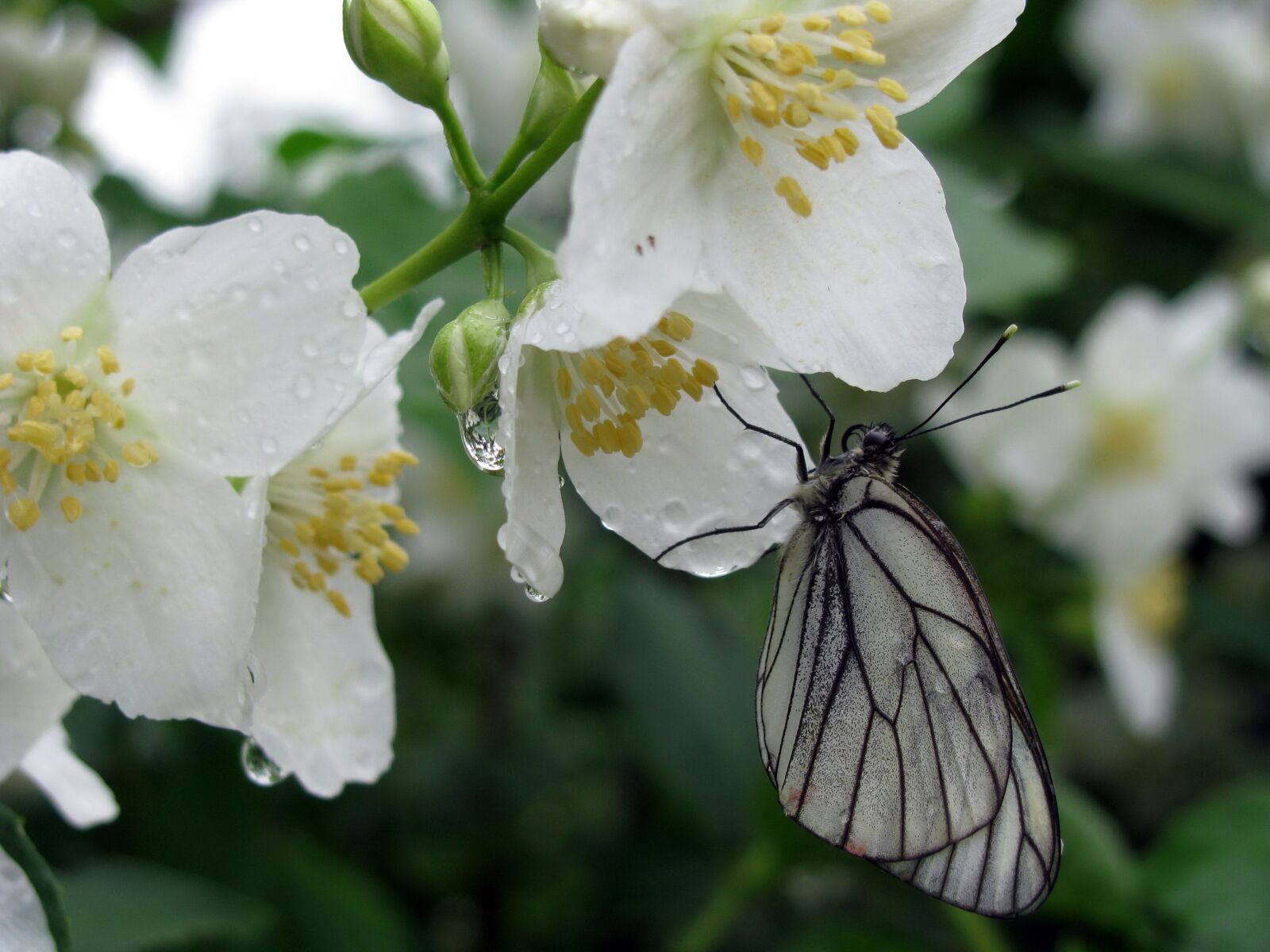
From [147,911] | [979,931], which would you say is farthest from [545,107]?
[979,931]

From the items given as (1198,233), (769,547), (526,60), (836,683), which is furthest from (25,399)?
(1198,233)

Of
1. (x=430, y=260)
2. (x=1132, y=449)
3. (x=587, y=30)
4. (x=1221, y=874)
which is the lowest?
(x=1221, y=874)

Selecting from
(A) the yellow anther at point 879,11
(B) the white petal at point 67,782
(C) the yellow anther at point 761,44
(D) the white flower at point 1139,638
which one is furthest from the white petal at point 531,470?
(D) the white flower at point 1139,638

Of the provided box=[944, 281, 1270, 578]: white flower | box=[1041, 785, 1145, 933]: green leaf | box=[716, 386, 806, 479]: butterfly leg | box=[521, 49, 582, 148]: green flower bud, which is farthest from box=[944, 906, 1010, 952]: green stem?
box=[521, 49, 582, 148]: green flower bud

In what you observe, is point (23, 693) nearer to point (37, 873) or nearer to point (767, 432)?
point (37, 873)

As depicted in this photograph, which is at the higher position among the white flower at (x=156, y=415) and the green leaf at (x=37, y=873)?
the white flower at (x=156, y=415)

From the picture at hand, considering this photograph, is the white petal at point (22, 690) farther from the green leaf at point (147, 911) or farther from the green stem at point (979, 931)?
the green stem at point (979, 931)

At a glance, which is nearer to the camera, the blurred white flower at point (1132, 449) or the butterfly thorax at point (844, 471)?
the butterfly thorax at point (844, 471)
